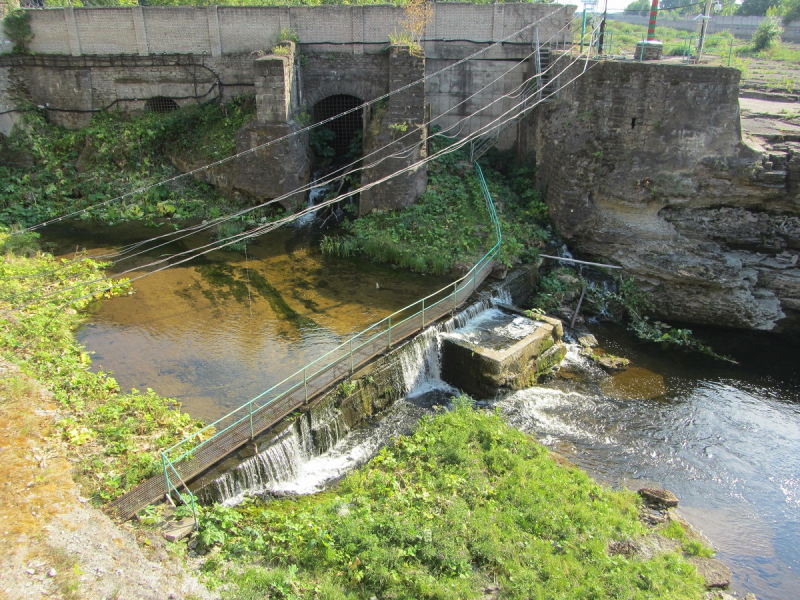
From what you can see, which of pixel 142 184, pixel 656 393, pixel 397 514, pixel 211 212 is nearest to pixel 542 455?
pixel 397 514

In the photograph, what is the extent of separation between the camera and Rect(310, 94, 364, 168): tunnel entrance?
58.2 feet

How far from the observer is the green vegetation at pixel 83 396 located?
24.2 feet

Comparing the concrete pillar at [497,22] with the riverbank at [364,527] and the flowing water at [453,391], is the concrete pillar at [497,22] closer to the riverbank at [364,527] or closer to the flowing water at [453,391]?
the flowing water at [453,391]

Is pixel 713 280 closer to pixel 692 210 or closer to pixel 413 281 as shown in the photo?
pixel 692 210

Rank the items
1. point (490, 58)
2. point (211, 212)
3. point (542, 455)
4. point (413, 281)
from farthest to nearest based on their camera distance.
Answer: point (490, 58), point (211, 212), point (413, 281), point (542, 455)

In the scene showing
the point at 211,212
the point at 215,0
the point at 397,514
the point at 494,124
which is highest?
the point at 215,0

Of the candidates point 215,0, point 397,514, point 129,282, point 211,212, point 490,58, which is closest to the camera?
point 397,514

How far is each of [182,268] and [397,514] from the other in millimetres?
8720

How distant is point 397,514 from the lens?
739 centimetres

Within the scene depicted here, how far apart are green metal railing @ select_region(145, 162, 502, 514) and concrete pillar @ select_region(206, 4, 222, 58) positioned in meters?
11.1

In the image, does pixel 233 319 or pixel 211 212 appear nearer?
pixel 233 319

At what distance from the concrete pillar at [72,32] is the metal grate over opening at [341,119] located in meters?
7.74

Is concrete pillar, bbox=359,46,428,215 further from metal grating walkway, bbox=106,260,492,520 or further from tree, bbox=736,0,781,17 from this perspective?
tree, bbox=736,0,781,17

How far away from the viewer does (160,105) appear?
60.4 feet
